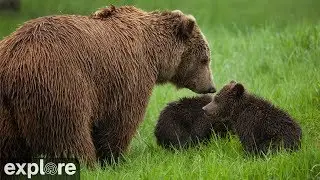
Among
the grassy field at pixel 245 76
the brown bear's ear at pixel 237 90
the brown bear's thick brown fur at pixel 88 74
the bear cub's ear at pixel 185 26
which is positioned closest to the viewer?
the brown bear's thick brown fur at pixel 88 74

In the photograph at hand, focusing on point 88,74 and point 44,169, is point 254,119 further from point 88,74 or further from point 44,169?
point 44,169

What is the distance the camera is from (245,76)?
440 inches

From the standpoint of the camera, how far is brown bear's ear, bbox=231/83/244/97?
25.8ft

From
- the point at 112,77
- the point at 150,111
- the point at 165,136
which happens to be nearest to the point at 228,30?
the point at 150,111

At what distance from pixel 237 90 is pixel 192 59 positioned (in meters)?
0.68

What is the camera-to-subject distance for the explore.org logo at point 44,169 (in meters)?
6.47

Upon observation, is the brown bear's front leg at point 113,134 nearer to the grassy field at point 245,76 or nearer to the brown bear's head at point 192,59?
the grassy field at point 245,76

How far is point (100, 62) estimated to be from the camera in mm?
6914

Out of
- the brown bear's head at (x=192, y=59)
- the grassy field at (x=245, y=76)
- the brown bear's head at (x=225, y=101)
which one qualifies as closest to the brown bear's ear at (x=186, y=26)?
the brown bear's head at (x=192, y=59)

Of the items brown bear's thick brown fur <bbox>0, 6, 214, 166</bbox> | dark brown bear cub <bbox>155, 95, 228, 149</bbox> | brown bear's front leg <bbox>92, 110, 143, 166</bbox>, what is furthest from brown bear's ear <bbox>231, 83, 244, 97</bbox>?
brown bear's front leg <bbox>92, 110, 143, 166</bbox>

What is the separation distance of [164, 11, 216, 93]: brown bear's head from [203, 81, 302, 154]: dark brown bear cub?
0.35m

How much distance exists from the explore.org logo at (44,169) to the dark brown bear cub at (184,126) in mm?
1667

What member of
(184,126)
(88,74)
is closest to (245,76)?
(184,126)

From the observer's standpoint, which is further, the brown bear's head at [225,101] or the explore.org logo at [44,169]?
the brown bear's head at [225,101]
